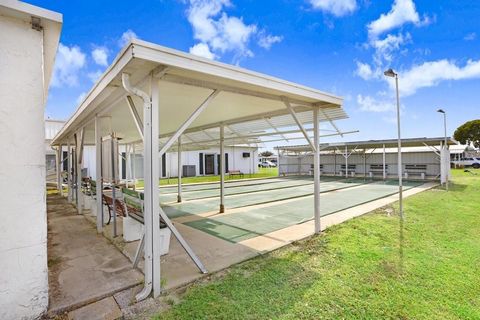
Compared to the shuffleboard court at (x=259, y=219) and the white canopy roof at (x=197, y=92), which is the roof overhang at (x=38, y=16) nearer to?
the white canopy roof at (x=197, y=92)

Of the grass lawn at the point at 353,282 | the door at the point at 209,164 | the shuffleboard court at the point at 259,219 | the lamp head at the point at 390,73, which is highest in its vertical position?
the lamp head at the point at 390,73

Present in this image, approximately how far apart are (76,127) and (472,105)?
54.5 meters

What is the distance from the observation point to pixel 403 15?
32.1 ft

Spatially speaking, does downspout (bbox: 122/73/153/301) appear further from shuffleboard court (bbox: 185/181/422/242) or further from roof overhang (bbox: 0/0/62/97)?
shuffleboard court (bbox: 185/181/422/242)

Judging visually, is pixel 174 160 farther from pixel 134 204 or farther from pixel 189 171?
pixel 134 204

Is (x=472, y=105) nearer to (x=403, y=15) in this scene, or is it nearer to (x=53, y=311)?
(x=403, y=15)

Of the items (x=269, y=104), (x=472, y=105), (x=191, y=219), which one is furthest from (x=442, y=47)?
(x=472, y=105)

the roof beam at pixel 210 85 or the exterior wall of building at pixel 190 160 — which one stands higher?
the roof beam at pixel 210 85

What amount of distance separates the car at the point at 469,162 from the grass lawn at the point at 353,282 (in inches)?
1332

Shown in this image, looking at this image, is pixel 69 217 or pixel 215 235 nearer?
pixel 215 235

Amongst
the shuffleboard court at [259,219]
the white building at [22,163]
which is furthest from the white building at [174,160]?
the white building at [22,163]

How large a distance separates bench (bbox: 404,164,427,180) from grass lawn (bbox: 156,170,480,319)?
54.0ft

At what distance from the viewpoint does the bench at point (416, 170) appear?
750 inches

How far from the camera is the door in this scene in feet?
76.3
